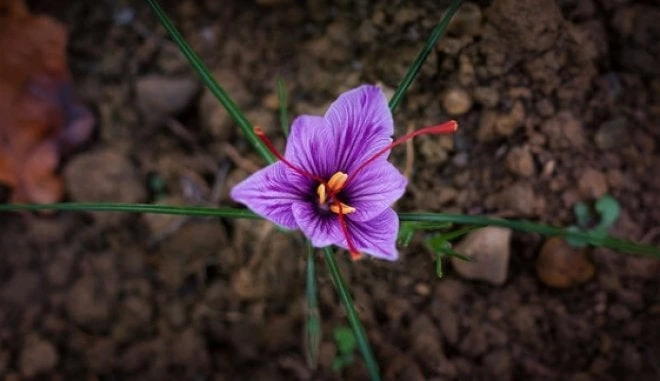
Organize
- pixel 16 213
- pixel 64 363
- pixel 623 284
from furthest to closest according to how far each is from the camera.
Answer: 1. pixel 16 213
2. pixel 64 363
3. pixel 623 284

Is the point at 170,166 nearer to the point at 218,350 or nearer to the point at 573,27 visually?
the point at 218,350

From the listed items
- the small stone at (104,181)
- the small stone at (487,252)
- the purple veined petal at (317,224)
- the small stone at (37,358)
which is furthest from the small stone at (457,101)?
the small stone at (37,358)

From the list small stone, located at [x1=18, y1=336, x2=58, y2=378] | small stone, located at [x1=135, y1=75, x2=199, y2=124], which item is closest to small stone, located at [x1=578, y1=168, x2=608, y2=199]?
small stone, located at [x1=135, y1=75, x2=199, y2=124]

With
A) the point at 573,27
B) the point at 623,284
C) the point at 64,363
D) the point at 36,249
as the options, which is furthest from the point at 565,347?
the point at 36,249

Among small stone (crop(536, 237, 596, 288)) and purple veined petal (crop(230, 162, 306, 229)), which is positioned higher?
purple veined petal (crop(230, 162, 306, 229))

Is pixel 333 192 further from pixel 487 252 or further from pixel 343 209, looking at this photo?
pixel 487 252

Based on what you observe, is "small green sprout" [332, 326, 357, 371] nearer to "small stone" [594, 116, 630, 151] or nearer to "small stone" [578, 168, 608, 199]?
"small stone" [578, 168, 608, 199]

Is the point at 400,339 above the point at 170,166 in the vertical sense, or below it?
below

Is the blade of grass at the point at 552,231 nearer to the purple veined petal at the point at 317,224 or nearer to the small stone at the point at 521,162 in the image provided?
the purple veined petal at the point at 317,224
